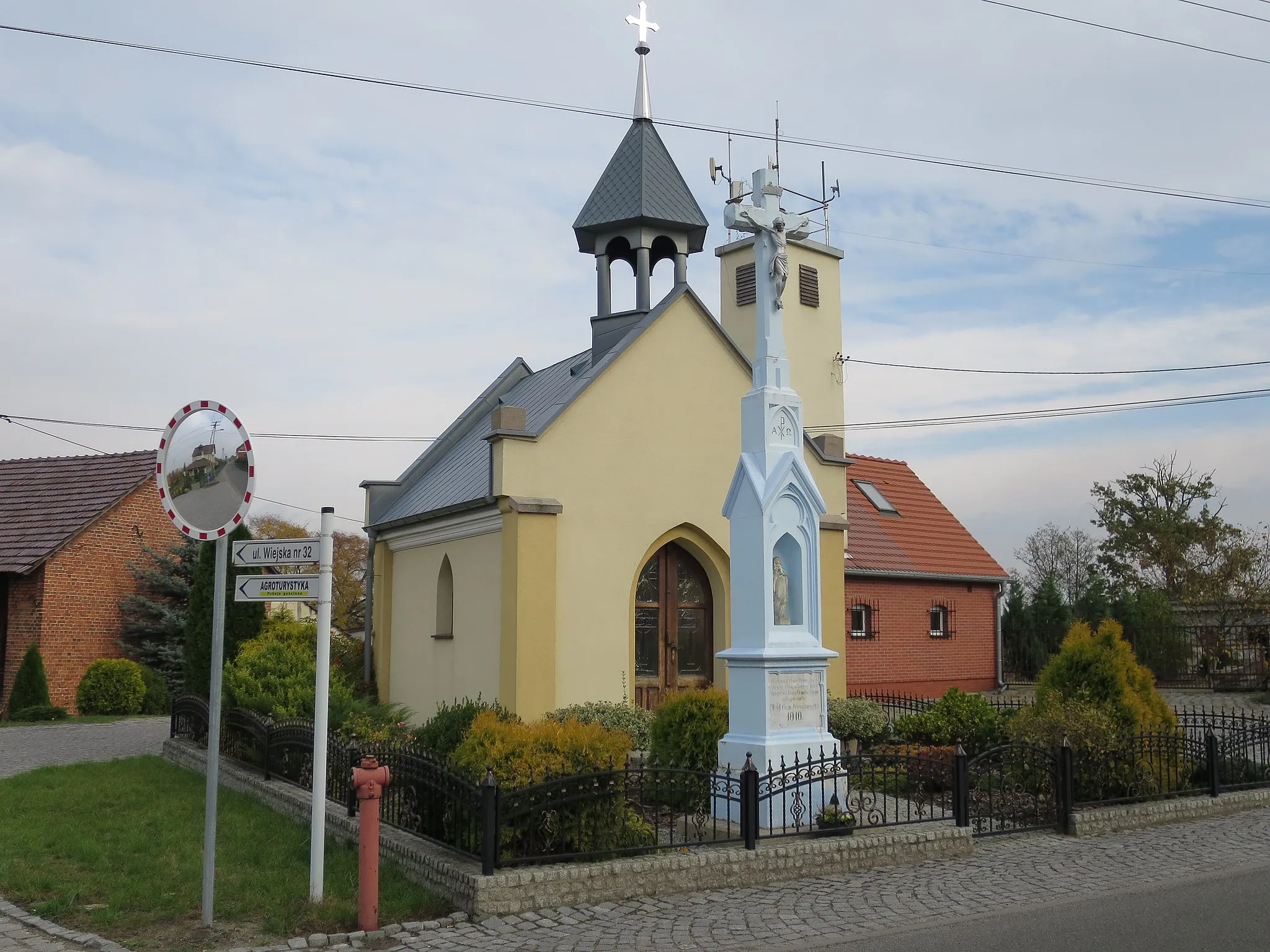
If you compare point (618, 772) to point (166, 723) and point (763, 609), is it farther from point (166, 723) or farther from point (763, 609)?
point (166, 723)

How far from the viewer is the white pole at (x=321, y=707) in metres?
7.81

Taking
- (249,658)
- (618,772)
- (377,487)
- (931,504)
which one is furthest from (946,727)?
(931,504)

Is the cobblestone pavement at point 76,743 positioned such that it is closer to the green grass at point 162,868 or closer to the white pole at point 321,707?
the green grass at point 162,868

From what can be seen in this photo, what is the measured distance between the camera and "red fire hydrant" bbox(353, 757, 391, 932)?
7344 mm

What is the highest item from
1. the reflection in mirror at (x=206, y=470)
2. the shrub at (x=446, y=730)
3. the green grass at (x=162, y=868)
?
the reflection in mirror at (x=206, y=470)

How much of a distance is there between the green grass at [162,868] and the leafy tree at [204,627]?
473 centimetres

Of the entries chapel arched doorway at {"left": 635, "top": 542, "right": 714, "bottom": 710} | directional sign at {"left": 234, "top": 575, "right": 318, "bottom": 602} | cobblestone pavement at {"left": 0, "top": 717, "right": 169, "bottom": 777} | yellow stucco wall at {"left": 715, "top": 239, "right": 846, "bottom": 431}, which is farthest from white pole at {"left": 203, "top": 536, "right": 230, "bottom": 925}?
yellow stucco wall at {"left": 715, "top": 239, "right": 846, "bottom": 431}

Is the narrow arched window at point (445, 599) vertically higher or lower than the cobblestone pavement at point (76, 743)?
higher

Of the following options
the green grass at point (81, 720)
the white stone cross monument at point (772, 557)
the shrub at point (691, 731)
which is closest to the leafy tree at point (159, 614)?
the green grass at point (81, 720)

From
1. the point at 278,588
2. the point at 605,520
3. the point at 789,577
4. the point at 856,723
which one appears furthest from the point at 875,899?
the point at 605,520

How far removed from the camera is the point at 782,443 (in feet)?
36.7

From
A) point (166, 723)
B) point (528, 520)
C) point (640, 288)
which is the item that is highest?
point (640, 288)

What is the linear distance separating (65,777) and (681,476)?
9013mm

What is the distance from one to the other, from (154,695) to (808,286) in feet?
66.5
